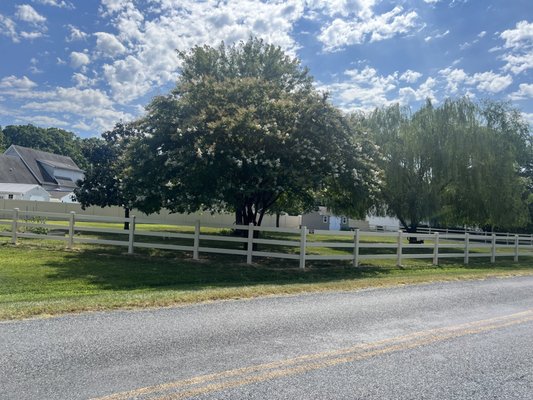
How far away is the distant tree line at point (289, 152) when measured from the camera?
15.1 meters

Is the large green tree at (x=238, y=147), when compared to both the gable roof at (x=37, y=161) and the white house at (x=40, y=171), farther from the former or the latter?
the gable roof at (x=37, y=161)

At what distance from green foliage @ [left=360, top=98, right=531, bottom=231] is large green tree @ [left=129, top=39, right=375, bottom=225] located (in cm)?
854

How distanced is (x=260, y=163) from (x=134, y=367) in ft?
34.7

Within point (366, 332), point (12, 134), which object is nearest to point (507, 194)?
point (366, 332)

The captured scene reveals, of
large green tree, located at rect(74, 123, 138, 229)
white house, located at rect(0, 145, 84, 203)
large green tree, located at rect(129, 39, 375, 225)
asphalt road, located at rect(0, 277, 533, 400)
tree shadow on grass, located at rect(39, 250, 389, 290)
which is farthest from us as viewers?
white house, located at rect(0, 145, 84, 203)

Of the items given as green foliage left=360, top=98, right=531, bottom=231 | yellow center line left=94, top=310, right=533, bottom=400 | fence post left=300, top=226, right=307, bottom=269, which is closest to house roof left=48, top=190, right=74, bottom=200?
green foliage left=360, top=98, right=531, bottom=231

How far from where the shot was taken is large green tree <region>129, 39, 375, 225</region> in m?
14.8

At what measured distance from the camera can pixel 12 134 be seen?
101 metres

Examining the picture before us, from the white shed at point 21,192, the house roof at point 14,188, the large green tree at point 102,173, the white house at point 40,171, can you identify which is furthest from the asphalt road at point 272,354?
the white house at point 40,171

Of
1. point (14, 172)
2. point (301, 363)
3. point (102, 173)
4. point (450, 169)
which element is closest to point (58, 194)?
point (14, 172)

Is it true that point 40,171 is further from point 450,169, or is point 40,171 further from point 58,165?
point 450,169

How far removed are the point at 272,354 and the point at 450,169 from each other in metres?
22.4

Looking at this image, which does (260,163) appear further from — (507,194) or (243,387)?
(507,194)

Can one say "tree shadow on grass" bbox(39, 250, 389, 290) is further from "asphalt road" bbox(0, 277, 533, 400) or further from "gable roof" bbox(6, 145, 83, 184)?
Answer: "gable roof" bbox(6, 145, 83, 184)
